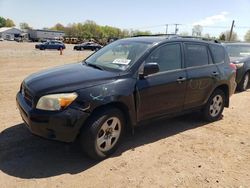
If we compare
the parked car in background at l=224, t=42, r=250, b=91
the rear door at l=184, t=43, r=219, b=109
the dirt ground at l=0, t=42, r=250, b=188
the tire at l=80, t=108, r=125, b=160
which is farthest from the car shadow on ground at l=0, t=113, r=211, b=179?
the parked car in background at l=224, t=42, r=250, b=91

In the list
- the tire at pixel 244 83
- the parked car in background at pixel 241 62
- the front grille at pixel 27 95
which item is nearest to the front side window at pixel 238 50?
the parked car in background at pixel 241 62

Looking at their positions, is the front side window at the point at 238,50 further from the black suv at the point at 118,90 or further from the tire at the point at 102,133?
the tire at the point at 102,133

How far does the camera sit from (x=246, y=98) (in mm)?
8766

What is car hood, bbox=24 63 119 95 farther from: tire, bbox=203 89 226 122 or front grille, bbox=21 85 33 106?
tire, bbox=203 89 226 122

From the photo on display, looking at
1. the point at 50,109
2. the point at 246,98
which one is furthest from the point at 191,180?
the point at 246,98

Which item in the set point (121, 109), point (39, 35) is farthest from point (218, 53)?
point (39, 35)

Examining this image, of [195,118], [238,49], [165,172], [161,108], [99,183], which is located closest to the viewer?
[99,183]

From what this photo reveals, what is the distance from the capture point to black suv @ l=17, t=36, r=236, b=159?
3.71m

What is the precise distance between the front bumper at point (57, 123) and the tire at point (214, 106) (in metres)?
3.15

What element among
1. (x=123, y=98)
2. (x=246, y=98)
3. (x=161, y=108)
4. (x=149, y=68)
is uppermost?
(x=149, y=68)

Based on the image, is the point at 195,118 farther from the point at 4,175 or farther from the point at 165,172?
the point at 4,175

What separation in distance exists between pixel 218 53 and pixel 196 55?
2.78ft

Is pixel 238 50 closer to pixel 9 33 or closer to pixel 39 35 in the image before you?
pixel 39 35

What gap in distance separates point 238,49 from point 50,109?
8.95 m
